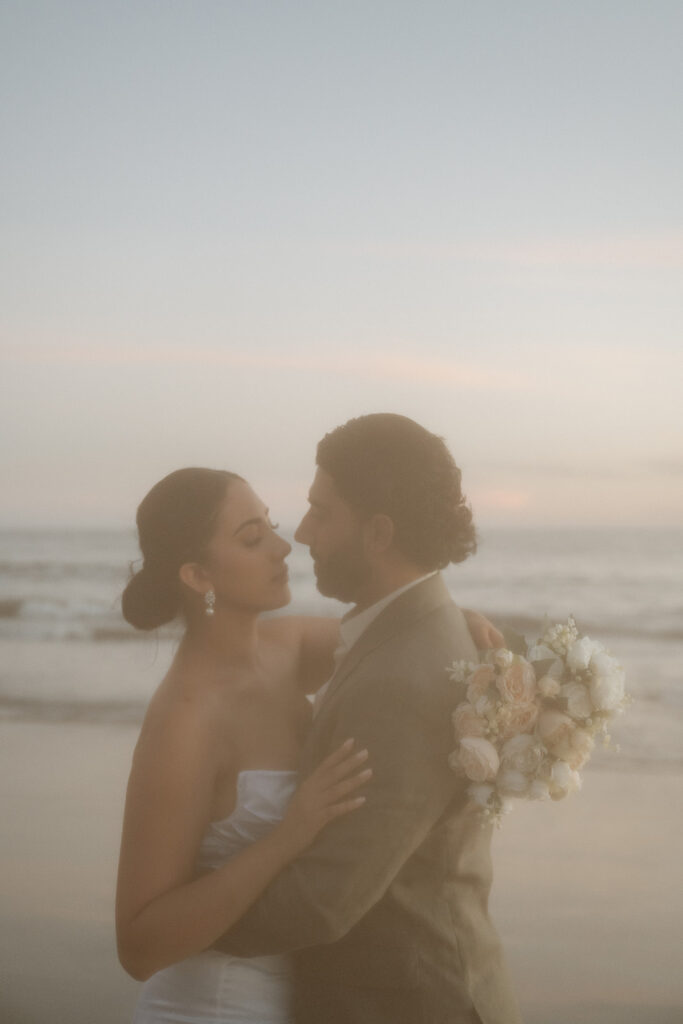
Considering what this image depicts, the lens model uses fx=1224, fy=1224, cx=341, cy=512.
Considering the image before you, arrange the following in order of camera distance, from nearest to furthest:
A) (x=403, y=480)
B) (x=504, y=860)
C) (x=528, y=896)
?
1. (x=403, y=480)
2. (x=528, y=896)
3. (x=504, y=860)

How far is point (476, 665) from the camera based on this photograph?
Result: 110 inches

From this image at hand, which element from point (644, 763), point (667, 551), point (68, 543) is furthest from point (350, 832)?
point (68, 543)

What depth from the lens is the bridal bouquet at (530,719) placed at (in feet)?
8.90

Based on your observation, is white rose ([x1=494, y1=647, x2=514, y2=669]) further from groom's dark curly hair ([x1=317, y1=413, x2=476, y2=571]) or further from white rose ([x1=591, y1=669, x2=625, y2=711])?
groom's dark curly hair ([x1=317, y1=413, x2=476, y2=571])

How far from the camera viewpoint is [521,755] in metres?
2.76

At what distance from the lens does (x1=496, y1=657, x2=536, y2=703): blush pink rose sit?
272 centimetres

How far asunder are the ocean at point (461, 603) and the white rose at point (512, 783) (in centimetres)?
507

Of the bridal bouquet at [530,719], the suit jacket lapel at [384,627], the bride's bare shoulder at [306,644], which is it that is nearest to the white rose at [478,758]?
the bridal bouquet at [530,719]

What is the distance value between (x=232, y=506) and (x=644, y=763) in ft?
22.1

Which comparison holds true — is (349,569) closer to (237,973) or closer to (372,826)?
(372,826)

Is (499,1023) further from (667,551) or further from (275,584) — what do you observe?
(667,551)

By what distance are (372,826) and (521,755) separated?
37cm

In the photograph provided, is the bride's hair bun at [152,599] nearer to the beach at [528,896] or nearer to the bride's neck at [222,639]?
the bride's neck at [222,639]

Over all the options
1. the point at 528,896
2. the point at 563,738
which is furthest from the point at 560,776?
the point at 528,896
